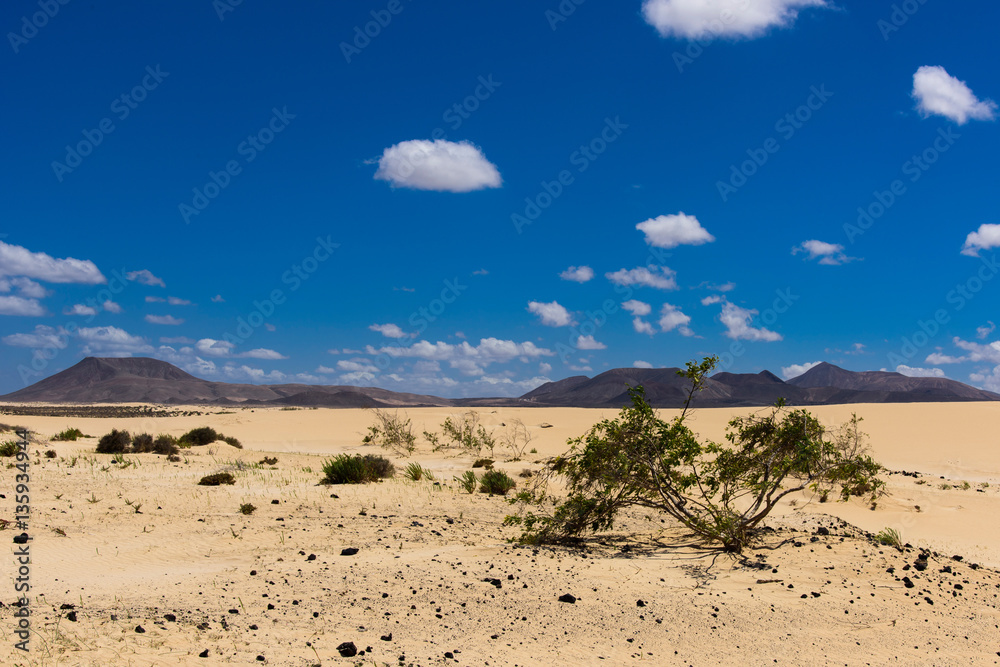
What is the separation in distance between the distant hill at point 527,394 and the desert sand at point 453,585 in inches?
3650

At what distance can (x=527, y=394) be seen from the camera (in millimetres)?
163250

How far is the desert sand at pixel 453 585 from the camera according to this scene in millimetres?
5266

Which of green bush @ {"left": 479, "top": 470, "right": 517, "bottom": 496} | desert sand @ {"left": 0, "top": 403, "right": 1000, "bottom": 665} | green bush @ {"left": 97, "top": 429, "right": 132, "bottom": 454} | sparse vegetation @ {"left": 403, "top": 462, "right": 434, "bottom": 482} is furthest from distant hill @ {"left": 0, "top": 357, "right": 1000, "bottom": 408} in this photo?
desert sand @ {"left": 0, "top": 403, "right": 1000, "bottom": 665}

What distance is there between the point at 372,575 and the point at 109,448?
1481 centimetres

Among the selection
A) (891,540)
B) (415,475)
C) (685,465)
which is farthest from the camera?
(415,475)

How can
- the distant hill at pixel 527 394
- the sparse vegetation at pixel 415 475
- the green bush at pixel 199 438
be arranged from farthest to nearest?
the distant hill at pixel 527 394 → the green bush at pixel 199 438 → the sparse vegetation at pixel 415 475

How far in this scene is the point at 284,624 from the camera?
554cm

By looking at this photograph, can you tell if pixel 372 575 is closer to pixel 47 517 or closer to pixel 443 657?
pixel 443 657

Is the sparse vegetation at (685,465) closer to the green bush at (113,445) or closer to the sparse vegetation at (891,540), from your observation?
the sparse vegetation at (891,540)

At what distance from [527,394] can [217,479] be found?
152m

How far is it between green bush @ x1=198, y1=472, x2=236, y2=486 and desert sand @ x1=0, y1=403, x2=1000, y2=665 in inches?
19.4

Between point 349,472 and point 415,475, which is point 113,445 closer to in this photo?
point 349,472

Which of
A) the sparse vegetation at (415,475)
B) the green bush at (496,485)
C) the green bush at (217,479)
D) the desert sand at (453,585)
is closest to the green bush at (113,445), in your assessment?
the desert sand at (453,585)

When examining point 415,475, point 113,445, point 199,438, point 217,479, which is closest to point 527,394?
point 199,438
